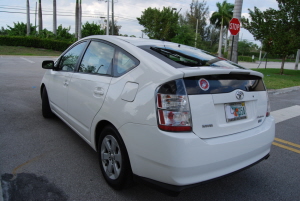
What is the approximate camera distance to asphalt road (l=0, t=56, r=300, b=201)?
258 centimetres

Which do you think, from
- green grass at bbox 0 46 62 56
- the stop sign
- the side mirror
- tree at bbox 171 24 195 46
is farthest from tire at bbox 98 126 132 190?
tree at bbox 171 24 195 46

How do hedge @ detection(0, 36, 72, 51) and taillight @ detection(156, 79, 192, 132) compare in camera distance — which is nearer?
taillight @ detection(156, 79, 192, 132)

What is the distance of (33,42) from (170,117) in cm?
3308

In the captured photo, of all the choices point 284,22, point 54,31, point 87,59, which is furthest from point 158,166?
point 54,31

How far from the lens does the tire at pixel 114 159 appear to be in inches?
95.3

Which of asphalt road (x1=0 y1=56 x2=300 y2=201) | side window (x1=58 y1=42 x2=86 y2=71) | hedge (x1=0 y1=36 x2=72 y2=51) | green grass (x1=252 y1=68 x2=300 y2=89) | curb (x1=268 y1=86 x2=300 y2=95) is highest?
hedge (x1=0 y1=36 x2=72 y2=51)

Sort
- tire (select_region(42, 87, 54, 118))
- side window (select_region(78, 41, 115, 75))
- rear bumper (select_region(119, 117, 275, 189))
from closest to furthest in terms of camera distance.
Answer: rear bumper (select_region(119, 117, 275, 189))
side window (select_region(78, 41, 115, 75))
tire (select_region(42, 87, 54, 118))

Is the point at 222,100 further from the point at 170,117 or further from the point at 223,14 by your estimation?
the point at 223,14

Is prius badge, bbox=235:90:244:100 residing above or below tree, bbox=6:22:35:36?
below

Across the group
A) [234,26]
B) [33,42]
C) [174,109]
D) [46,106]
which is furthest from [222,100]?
[33,42]

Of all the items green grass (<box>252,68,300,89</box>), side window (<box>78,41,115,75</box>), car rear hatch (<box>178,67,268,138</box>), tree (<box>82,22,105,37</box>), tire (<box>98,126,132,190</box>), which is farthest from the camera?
tree (<box>82,22,105,37</box>)

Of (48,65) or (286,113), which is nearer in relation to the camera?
(48,65)

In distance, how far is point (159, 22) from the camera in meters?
44.9

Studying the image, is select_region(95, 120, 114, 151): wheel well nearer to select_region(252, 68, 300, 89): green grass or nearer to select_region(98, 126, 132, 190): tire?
select_region(98, 126, 132, 190): tire
